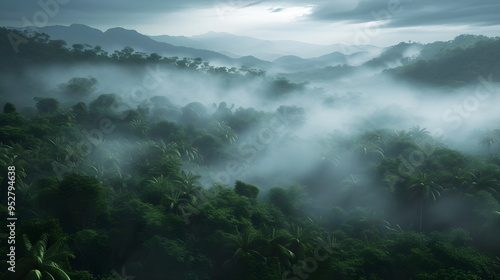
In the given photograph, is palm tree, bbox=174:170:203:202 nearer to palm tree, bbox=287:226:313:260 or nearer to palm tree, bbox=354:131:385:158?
palm tree, bbox=287:226:313:260

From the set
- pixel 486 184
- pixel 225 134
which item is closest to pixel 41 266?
pixel 486 184

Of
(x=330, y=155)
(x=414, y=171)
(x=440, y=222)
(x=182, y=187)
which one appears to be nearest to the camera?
(x=182, y=187)

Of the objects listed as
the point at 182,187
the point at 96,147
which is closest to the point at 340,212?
the point at 182,187

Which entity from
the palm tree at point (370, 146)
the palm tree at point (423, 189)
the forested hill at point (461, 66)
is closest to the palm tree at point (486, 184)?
the palm tree at point (423, 189)

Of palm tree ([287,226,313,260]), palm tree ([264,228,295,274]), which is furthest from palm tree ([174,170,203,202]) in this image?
palm tree ([287,226,313,260])

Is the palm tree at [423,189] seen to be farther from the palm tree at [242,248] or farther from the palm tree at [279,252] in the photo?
the palm tree at [242,248]

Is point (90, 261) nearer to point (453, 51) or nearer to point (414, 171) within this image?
point (414, 171)
